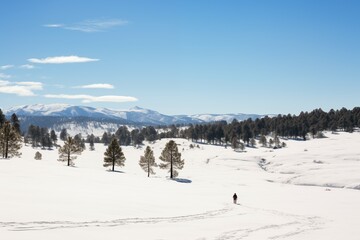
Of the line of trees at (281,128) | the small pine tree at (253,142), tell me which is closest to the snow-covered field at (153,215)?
the small pine tree at (253,142)

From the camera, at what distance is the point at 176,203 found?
32.2 metres

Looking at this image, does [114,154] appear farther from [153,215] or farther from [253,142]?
[253,142]

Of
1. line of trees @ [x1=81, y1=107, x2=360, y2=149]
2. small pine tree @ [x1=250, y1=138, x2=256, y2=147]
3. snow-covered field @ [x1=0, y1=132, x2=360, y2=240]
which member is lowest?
snow-covered field @ [x1=0, y1=132, x2=360, y2=240]

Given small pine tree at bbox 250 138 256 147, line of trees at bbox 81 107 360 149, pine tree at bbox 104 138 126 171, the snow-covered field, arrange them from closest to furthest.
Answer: the snow-covered field
pine tree at bbox 104 138 126 171
small pine tree at bbox 250 138 256 147
line of trees at bbox 81 107 360 149

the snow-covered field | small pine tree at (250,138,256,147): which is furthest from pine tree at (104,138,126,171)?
small pine tree at (250,138,256,147)

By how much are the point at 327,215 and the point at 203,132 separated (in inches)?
5676

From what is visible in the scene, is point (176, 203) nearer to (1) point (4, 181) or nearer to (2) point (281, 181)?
(1) point (4, 181)

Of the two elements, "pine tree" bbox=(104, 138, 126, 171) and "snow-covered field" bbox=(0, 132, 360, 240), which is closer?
"snow-covered field" bbox=(0, 132, 360, 240)

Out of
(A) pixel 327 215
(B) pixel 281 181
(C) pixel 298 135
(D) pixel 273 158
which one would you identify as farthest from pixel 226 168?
(C) pixel 298 135

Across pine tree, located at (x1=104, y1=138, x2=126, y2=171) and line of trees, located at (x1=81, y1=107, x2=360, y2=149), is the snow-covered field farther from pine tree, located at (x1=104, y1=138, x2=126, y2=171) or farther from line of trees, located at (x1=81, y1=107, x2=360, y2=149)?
line of trees, located at (x1=81, y1=107, x2=360, y2=149)

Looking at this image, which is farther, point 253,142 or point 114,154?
point 253,142

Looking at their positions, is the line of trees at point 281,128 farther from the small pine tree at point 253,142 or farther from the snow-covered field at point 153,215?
the snow-covered field at point 153,215

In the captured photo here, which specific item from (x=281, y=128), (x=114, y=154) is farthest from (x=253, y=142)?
(x=114, y=154)

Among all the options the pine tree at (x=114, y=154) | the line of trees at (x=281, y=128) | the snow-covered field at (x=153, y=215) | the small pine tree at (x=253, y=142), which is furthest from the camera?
the line of trees at (x=281, y=128)
